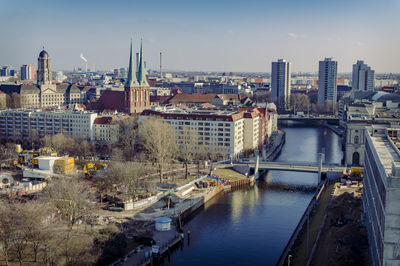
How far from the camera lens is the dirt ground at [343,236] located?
1994 centimetres

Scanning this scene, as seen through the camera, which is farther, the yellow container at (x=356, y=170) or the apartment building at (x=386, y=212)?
the yellow container at (x=356, y=170)

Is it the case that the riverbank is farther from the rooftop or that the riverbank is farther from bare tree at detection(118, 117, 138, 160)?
bare tree at detection(118, 117, 138, 160)

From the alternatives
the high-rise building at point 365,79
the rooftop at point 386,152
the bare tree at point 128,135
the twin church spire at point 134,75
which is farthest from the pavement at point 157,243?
the high-rise building at point 365,79

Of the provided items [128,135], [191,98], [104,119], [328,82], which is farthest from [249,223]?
[328,82]

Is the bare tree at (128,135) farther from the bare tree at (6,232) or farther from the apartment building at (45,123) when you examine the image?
the bare tree at (6,232)

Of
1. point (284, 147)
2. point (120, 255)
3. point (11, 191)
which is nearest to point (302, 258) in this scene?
point (120, 255)

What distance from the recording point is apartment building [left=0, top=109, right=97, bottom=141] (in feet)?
157

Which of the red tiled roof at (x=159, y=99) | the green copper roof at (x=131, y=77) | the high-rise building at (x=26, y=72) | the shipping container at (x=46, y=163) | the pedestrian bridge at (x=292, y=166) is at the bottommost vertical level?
the pedestrian bridge at (x=292, y=166)

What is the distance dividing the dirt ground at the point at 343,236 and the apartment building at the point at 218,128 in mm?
14304

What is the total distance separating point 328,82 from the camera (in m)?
95.2

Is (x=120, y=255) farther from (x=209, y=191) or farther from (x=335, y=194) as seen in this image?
(x=335, y=194)

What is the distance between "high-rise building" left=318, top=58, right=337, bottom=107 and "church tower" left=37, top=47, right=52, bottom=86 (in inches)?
1917

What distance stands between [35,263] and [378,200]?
1283 centimetres

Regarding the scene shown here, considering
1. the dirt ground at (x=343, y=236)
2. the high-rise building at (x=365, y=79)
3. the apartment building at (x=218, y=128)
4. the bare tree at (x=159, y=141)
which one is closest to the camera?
the dirt ground at (x=343, y=236)
